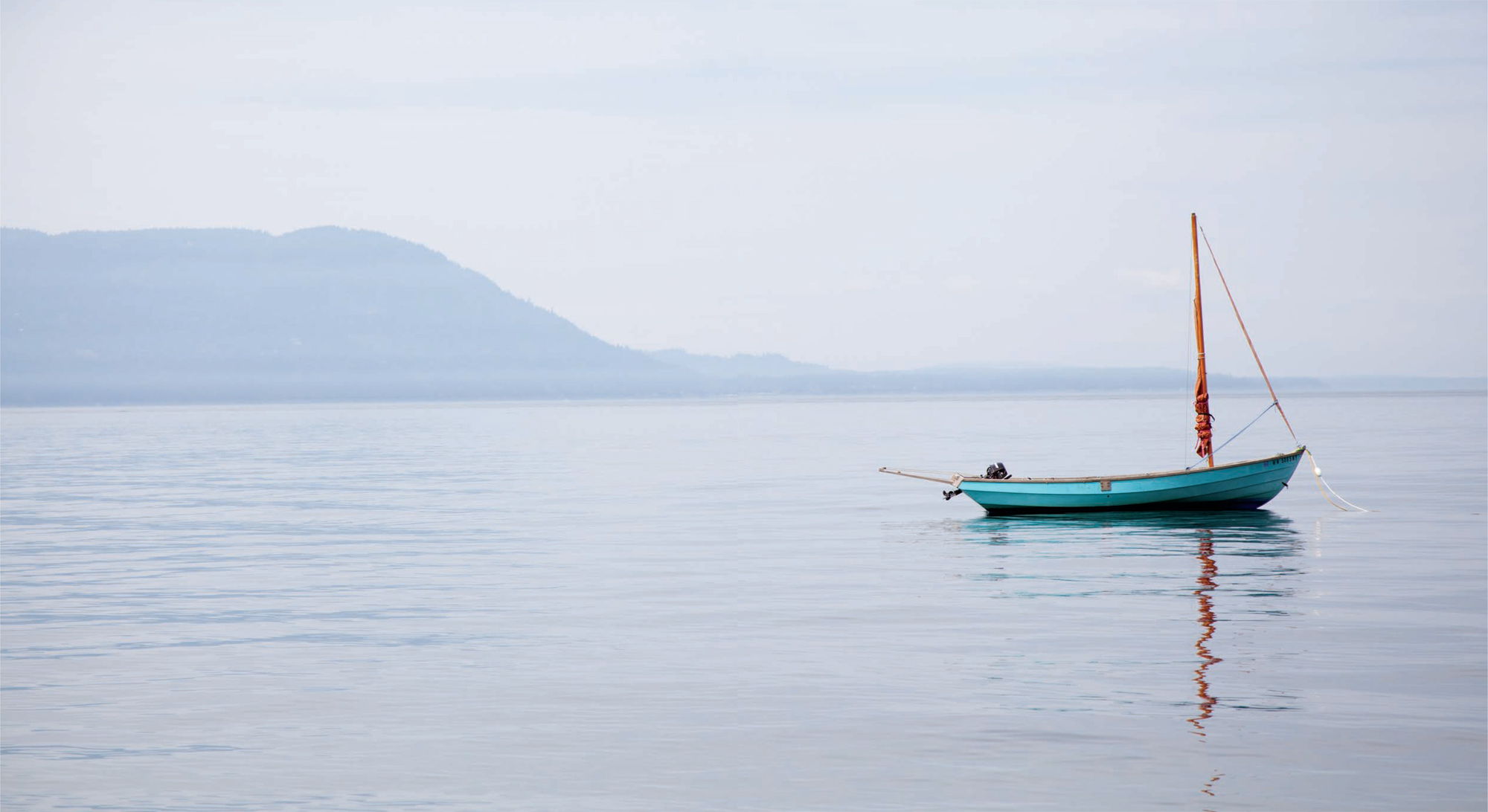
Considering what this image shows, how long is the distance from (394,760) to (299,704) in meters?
3.85

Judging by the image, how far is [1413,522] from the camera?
161ft

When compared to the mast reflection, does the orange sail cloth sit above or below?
above

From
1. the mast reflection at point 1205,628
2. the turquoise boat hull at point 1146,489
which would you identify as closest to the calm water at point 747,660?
the mast reflection at point 1205,628

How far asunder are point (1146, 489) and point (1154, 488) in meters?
0.28

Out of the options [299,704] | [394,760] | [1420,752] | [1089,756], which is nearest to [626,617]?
[299,704]

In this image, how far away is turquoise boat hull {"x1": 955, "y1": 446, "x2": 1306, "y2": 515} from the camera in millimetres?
48781

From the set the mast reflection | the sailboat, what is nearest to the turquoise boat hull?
the sailboat

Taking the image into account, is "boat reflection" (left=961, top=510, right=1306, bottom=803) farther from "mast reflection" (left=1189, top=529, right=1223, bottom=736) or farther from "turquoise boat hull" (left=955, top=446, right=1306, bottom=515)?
"turquoise boat hull" (left=955, top=446, right=1306, bottom=515)

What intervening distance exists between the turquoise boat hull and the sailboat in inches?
1.0

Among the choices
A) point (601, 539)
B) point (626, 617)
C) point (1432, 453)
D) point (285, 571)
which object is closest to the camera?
point (626, 617)

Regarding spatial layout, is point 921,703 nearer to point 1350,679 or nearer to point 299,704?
point 1350,679

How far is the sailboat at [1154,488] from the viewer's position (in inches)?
1921

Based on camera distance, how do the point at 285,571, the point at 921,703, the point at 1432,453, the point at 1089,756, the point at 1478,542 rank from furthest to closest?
the point at 1432,453 < the point at 1478,542 < the point at 285,571 < the point at 921,703 < the point at 1089,756

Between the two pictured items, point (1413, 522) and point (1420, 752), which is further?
point (1413, 522)
